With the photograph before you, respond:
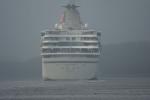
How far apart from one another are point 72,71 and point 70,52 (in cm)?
190

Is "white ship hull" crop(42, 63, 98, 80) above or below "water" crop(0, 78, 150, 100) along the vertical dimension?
above

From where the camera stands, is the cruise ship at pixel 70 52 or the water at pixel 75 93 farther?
the cruise ship at pixel 70 52

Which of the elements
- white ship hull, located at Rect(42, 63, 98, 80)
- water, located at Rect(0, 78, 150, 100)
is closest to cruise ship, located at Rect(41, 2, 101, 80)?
white ship hull, located at Rect(42, 63, 98, 80)

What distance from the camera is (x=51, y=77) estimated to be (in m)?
79.6

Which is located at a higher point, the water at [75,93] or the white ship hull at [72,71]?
the white ship hull at [72,71]

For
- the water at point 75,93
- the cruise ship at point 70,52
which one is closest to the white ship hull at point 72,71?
the cruise ship at point 70,52

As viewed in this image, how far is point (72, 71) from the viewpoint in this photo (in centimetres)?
7900

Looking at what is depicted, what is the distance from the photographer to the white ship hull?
78.7 meters

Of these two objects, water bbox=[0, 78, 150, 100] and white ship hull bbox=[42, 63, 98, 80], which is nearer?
water bbox=[0, 78, 150, 100]

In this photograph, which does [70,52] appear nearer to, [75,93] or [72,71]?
[72,71]

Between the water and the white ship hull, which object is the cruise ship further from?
the water

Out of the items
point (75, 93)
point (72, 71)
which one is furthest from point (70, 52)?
point (75, 93)

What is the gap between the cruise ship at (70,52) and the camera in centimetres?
7894

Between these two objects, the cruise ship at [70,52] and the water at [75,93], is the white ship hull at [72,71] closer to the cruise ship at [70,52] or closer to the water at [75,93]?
the cruise ship at [70,52]
